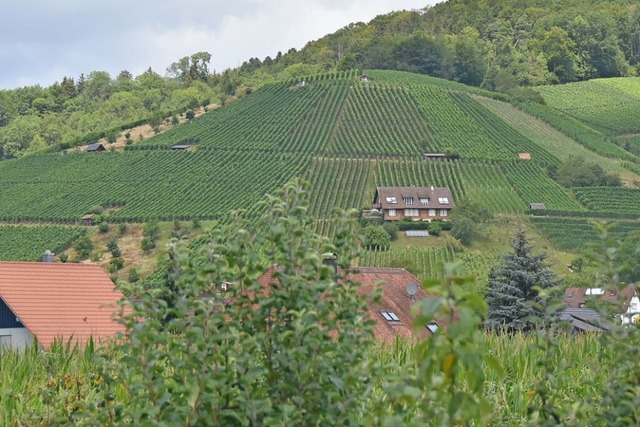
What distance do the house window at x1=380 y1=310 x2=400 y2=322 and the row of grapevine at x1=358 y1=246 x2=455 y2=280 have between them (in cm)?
3256

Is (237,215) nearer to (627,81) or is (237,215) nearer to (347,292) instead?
(347,292)

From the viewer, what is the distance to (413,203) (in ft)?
259

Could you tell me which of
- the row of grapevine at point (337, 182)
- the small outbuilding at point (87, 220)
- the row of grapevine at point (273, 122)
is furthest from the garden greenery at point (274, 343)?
the row of grapevine at point (273, 122)

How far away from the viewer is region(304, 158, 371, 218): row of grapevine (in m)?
78.7

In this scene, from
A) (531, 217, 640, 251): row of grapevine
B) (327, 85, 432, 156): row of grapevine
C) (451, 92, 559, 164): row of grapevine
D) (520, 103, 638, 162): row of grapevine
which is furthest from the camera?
(520, 103, 638, 162): row of grapevine

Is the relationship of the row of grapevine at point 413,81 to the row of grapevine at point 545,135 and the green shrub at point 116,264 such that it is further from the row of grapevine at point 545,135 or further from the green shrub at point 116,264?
the green shrub at point 116,264

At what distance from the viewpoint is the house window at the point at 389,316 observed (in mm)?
26562

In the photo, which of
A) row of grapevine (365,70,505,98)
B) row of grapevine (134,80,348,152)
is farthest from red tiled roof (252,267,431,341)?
row of grapevine (365,70,505,98)

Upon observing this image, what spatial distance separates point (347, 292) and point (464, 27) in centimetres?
17260

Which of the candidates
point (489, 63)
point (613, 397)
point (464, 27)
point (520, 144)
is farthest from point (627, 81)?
point (613, 397)

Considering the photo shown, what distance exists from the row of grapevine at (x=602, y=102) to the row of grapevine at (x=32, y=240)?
6113cm

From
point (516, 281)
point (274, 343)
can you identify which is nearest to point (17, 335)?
point (274, 343)

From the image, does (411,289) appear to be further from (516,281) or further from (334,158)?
(334,158)

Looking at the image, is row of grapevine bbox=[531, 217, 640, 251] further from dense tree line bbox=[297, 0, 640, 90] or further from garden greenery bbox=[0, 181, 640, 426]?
garden greenery bbox=[0, 181, 640, 426]
